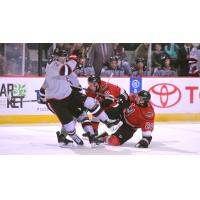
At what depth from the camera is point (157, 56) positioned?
612 cm

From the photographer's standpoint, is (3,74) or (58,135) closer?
(58,135)

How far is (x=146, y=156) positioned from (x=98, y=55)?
5.61 ft

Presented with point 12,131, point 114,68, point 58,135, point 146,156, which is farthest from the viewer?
point 114,68

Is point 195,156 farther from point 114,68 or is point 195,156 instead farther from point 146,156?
point 114,68

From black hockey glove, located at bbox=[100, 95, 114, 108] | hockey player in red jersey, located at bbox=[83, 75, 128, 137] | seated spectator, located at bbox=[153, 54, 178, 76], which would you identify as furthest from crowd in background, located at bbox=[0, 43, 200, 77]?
black hockey glove, located at bbox=[100, 95, 114, 108]

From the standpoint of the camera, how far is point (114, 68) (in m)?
5.82

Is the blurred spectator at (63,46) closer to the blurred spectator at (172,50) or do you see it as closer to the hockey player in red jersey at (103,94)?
the hockey player in red jersey at (103,94)

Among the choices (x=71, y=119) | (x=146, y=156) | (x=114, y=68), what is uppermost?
(x=114, y=68)

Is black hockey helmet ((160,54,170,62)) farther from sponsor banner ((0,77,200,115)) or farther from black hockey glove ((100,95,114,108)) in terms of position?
black hockey glove ((100,95,114,108))

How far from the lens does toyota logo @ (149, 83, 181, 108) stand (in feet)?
20.6

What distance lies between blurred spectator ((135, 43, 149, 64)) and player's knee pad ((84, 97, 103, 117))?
159 cm

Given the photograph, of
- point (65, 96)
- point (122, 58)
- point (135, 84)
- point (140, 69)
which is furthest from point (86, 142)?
point (140, 69)

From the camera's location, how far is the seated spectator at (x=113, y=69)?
5520 mm

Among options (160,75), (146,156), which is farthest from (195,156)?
(160,75)
